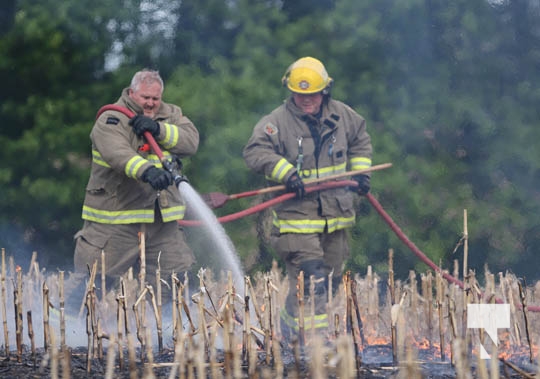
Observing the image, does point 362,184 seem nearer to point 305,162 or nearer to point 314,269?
point 305,162

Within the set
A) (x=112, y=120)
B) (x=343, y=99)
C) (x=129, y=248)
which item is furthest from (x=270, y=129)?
(x=343, y=99)

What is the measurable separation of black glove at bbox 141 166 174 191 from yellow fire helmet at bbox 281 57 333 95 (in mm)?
1344

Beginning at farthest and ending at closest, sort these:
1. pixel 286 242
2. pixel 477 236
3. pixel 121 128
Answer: pixel 477 236 → pixel 286 242 → pixel 121 128

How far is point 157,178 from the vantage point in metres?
6.58

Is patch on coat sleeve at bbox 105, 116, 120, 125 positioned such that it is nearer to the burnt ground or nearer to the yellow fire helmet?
the yellow fire helmet

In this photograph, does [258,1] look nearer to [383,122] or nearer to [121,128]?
[383,122]

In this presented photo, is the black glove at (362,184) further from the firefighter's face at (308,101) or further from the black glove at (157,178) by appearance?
the black glove at (157,178)

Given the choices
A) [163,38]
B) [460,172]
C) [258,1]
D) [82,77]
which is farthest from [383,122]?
[82,77]

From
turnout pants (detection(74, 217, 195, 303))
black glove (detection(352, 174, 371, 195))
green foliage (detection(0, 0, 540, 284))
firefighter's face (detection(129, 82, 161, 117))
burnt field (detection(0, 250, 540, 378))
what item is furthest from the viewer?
green foliage (detection(0, 0, 540, 284))

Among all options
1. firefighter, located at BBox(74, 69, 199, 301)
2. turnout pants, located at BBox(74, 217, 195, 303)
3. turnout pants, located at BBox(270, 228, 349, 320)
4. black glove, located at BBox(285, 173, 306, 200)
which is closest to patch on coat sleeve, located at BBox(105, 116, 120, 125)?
firefighter, located at BBox(74, 69, 199, 301)

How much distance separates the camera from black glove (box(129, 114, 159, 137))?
22.4 ft

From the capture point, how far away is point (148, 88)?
23.0 feet

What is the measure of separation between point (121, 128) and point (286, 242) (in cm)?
153

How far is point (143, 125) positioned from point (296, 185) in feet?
4.03
